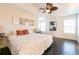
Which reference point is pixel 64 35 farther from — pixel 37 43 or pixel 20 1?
pixel 20 1

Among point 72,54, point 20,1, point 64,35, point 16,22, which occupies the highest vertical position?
point 20,1

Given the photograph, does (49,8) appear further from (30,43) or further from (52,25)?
(30,43)

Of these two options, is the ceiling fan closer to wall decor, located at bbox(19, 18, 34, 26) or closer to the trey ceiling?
the trey ceiling

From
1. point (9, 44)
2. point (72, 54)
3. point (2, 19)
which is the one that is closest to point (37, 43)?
point (9, 44)

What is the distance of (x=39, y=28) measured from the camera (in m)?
1.74

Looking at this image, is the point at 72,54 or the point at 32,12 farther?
the point at 32,12

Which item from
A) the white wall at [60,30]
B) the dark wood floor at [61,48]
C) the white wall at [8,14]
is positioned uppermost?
the white wall at [8,14]

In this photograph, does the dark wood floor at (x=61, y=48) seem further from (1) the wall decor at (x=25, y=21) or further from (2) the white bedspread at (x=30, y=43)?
(1) the wall decor at (x=25, y=21)

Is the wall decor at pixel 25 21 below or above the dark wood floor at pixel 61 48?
→ above

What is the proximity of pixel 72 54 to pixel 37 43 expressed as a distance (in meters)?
0.65

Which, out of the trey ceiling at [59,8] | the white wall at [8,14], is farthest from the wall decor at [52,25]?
the white wall at [8,14]

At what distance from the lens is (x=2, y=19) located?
1.61m

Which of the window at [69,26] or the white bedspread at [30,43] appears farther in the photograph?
the window at [69,26]

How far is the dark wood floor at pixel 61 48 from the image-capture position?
1604 mm
